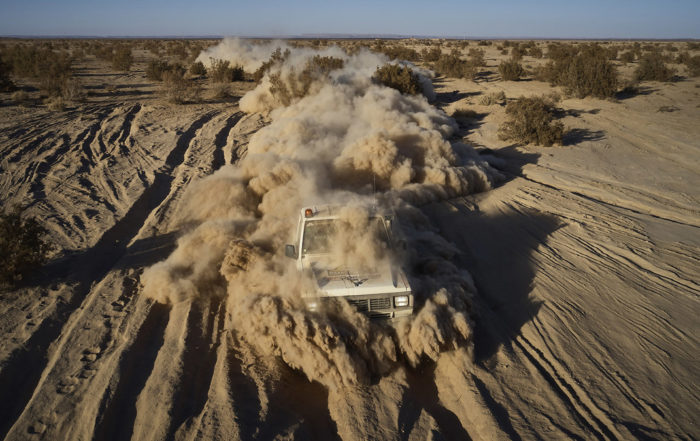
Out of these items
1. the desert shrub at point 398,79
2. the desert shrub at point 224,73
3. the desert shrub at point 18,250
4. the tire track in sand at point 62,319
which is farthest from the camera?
the desert shrub at point 224,73

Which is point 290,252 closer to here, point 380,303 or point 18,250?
point 380,303

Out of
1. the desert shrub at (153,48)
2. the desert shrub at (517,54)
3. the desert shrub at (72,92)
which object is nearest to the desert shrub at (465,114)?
the desert shrub at (72,92)

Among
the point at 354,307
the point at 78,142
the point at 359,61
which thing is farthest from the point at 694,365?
the point at 359,61

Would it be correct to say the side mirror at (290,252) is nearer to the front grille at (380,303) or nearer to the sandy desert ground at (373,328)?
the sandy desert ground at (373,328)

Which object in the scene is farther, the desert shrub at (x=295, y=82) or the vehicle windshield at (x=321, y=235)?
the desert shrub at (x=295, y=82)

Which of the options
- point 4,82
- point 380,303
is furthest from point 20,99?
point 380,303

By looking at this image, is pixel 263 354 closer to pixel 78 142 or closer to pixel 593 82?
pixel 78 142

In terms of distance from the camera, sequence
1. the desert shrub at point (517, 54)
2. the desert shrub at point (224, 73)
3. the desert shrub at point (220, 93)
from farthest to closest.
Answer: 1. the desert shrub at point (517, 54)
2. the desert shrub at point (224, 73)
3. the desert shrub at point (220, 93)

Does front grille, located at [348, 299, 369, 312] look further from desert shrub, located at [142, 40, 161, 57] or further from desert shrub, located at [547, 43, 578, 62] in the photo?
desert shrub, located at [142, 40, 161, 57]
